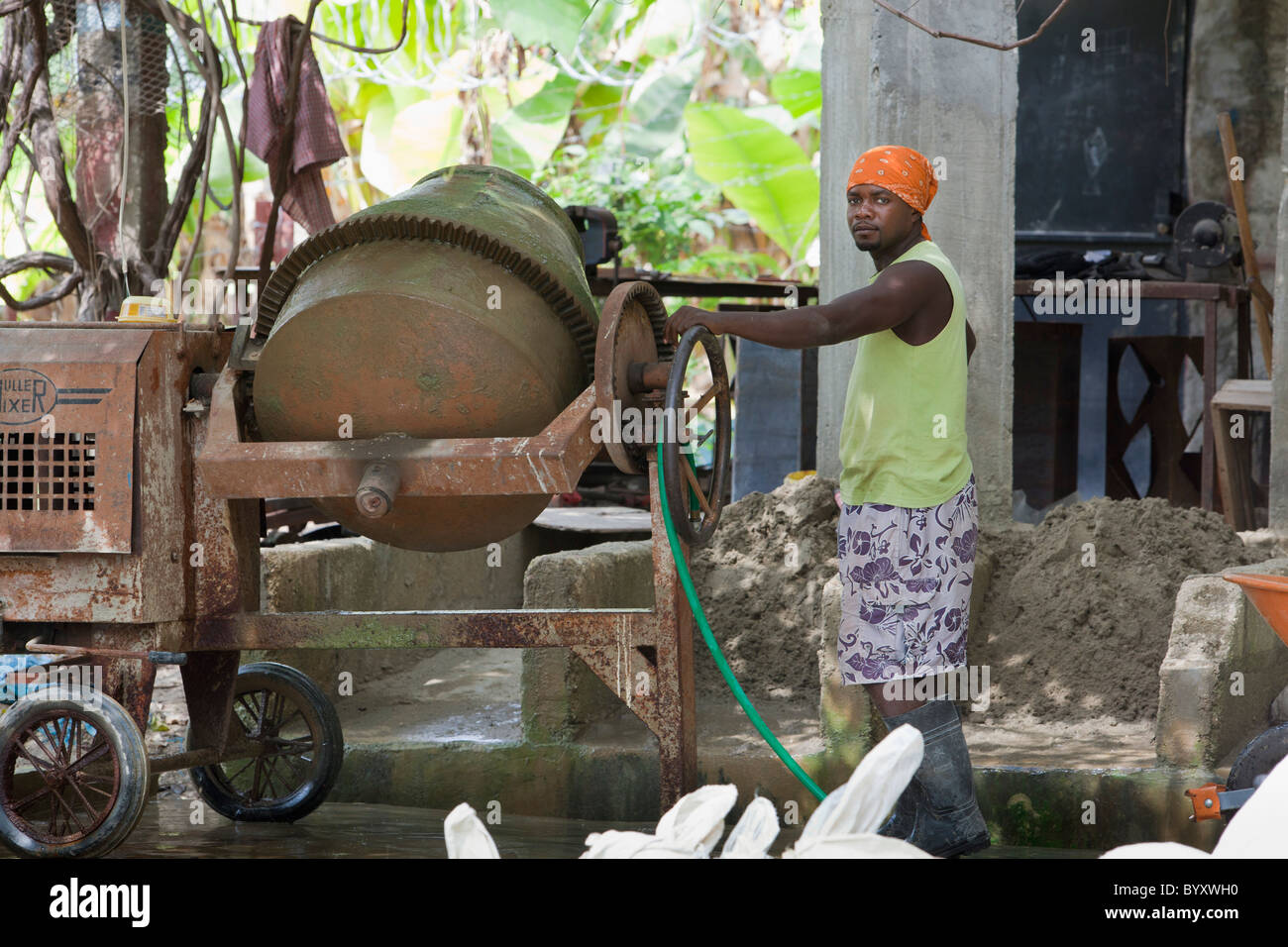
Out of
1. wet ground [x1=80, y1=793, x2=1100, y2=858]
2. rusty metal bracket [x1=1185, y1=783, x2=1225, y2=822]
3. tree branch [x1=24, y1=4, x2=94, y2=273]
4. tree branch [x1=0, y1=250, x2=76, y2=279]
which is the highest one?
tree branch [x1=24, y1=4, x2=94, y2=273]

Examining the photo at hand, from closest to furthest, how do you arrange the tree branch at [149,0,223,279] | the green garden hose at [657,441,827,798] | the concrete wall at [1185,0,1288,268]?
the green garden hose at [657,441,827,798] → the tree branch at [149,0,223,279] → the concrete wall at [1185,0,1288,268]

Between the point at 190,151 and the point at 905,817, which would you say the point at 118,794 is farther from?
the point at 190,151

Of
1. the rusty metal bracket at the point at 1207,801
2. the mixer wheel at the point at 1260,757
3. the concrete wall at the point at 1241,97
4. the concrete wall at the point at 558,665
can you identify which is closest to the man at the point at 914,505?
the rusty metal bracket at the point at 1207,801

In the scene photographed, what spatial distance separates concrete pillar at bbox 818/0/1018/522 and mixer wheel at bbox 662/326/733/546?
5.93ft

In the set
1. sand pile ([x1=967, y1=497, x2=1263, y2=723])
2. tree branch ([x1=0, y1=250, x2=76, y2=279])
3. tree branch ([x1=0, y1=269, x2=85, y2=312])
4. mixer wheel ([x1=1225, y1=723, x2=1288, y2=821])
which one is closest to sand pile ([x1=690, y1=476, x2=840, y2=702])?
sand pile ([x1=967, y1=497, x2=1263, y2=723])

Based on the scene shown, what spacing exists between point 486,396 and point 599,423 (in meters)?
0.29

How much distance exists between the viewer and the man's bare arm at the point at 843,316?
10.6 ft

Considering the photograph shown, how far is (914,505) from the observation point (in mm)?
3438

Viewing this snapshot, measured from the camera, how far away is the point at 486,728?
496 cm

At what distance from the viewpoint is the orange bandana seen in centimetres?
344

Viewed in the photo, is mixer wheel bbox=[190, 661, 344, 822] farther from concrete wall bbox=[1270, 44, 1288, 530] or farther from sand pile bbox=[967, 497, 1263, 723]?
concrete wall bbox=[1270, 44, 1288, 530]

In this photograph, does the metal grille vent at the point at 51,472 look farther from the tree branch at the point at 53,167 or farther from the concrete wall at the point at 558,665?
the tree branch at the point at 53,167

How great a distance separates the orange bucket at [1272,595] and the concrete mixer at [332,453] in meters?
1.27

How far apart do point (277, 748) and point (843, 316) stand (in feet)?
7.37
